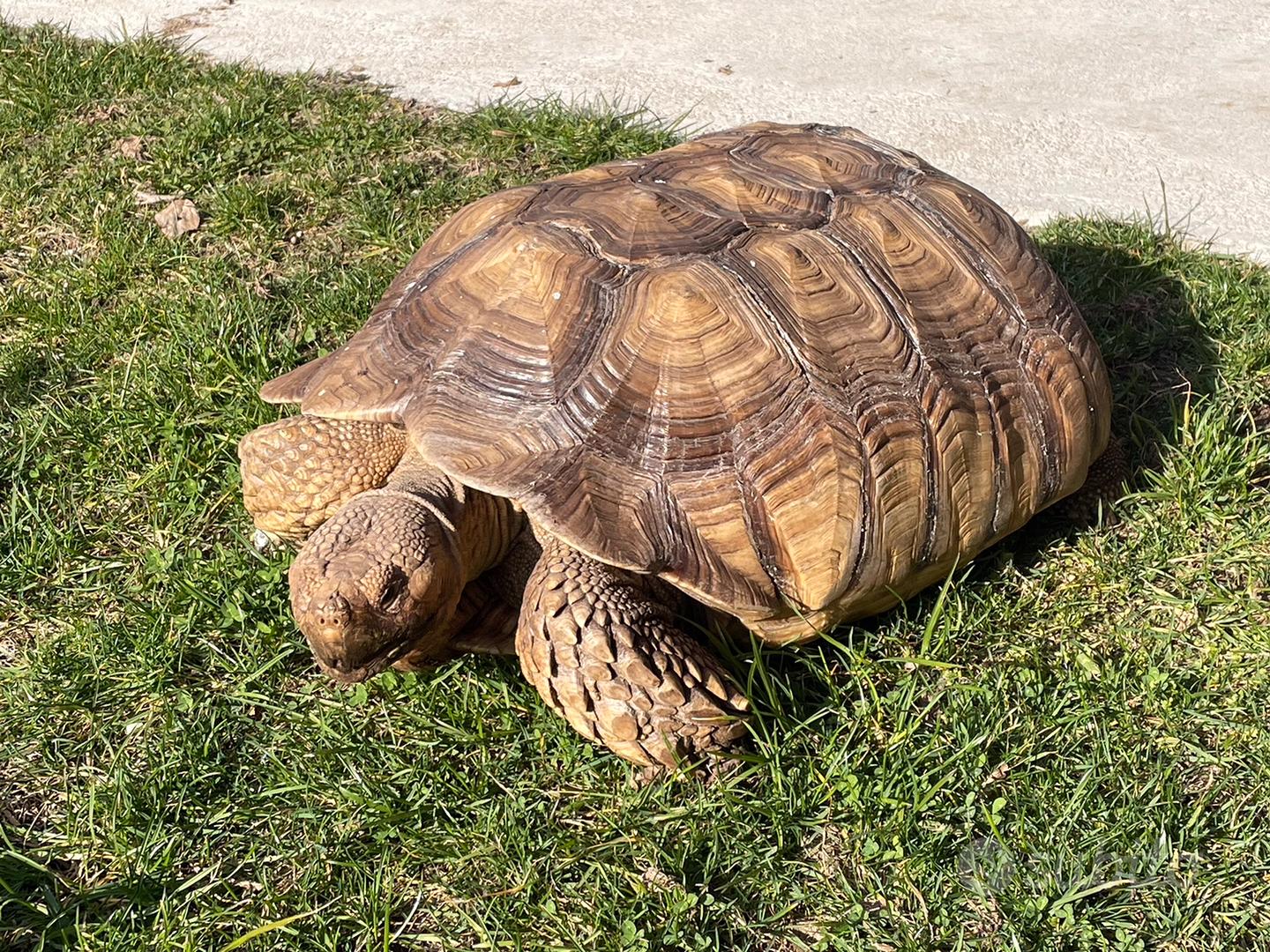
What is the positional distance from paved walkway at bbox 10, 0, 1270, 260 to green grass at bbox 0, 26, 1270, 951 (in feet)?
3.55

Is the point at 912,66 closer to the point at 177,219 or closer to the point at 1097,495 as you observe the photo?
the point at 1097,495

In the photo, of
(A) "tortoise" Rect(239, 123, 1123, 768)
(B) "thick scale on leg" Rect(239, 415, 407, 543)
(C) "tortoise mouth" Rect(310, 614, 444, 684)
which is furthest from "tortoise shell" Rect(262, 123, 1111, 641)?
(C) "tortoise mouth" Rect(310, 614, 444, 684)

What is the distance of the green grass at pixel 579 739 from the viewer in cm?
235

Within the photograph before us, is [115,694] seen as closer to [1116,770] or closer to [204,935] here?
[204,935]

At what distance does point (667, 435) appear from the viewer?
2553 millimetres

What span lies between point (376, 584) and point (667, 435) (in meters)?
0.70

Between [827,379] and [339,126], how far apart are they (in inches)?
122

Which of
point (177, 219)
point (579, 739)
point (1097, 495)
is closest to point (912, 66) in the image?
point (1097, 495)

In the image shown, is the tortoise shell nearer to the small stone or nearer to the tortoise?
the tortoise

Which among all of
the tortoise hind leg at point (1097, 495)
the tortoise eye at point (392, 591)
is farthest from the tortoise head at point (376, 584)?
the tortoise hind leg at point (1097, 495)

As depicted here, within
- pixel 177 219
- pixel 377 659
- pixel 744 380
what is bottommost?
pixel 377 659

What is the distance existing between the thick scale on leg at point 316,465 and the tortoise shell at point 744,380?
0.12 m

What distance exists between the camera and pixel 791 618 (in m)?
2.68

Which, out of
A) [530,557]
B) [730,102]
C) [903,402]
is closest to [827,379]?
[903,402]
